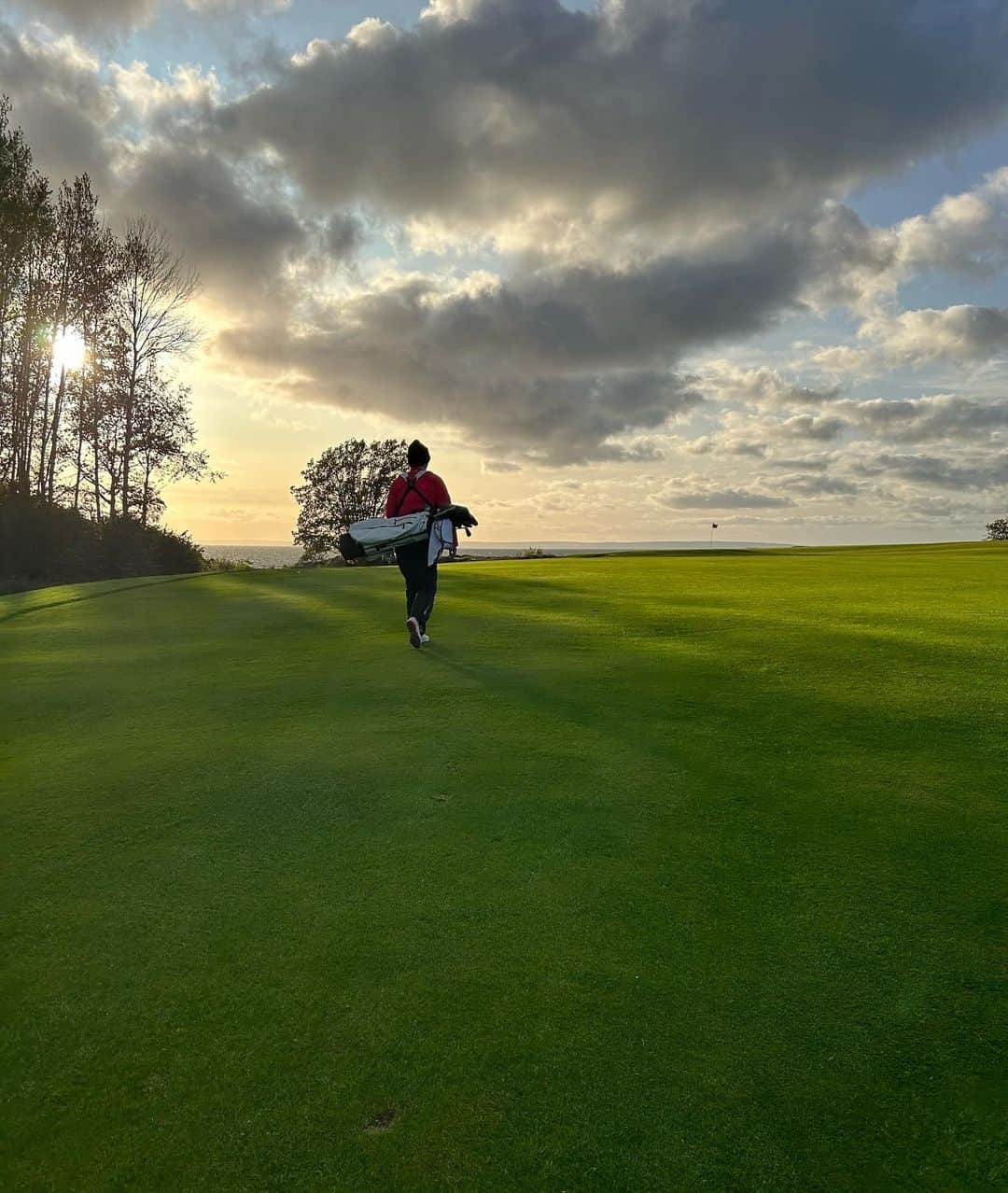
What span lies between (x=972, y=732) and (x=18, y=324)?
3948 centimetres

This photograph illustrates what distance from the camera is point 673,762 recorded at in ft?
17.8

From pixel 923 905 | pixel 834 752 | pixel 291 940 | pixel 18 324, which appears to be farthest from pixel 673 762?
pixel 18 324

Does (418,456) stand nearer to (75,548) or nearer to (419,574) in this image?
(419,574)

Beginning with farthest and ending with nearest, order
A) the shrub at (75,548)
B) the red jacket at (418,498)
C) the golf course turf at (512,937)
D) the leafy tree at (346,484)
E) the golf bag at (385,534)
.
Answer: the leafy tree at (346,484) → the shrub at (75,548) → the red jacket at (418,498) → the golf bag at (385,534) → the golf course turf at (512,937)

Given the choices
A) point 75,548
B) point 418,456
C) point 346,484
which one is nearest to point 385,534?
point 418,456

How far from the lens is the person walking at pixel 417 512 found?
10359mm

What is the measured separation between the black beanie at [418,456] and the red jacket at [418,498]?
0.08 meters

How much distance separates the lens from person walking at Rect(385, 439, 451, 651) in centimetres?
1036

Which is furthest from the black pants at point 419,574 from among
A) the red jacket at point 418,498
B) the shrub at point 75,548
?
the shrub at point 75,548

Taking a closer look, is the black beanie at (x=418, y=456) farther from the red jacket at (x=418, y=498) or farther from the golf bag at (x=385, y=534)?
the golf bag at (x=385, y=534)

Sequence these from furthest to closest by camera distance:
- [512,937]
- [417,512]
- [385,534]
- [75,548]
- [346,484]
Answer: [346,484], [75,548], [417,512], [385,534], [512,937]

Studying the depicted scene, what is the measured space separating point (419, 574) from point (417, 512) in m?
0.95

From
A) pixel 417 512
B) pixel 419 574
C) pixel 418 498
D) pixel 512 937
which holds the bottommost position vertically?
pixel 512 937

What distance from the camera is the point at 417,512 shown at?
419 inches
